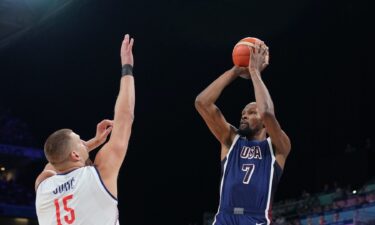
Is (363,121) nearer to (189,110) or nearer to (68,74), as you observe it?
(189,110)

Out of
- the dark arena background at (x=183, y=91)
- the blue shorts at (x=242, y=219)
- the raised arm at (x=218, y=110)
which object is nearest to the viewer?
the blue shorts at (x=242, y=219)

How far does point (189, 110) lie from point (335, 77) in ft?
14.5

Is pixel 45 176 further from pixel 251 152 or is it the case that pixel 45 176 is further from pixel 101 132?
pixel 251 152

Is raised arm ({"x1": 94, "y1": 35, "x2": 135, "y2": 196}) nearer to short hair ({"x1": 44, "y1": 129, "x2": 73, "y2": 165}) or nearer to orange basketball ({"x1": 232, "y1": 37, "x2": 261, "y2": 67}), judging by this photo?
short hair ({"x1": 44, "y1": 129, "x2": 73, "y2": 165})

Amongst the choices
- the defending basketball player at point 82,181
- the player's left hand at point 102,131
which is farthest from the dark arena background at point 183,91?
the defending basketball player at point 82,181

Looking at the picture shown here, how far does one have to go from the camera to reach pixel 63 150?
11.5 feet

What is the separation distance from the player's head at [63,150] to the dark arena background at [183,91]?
35.2ft

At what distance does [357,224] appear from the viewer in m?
12.0

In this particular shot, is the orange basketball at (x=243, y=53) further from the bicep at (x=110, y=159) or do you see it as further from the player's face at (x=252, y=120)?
the bicep at (x=110, y=159)

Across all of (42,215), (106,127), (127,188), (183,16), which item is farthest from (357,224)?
(127,188)

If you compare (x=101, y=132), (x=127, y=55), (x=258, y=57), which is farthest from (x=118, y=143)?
(x=258, y=57)

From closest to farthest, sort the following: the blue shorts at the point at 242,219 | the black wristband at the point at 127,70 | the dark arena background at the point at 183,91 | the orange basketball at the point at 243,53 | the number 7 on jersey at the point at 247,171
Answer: the black wristband at the point at 127,70
the blue shorts at the point at 242,219
the number 7 on jersey at the point at 247,171
the orange basketball at the point at 243,53
the dark arena background at the point at 183,91

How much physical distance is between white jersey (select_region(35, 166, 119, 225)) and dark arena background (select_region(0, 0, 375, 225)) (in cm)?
1074

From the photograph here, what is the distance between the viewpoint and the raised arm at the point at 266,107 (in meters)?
5.00
